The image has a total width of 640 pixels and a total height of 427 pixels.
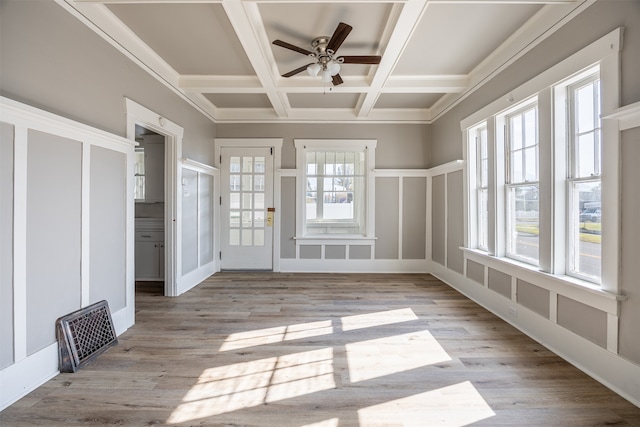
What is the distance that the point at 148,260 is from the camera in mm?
4609

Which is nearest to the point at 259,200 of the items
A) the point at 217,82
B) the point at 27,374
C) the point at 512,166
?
the point at 217,82

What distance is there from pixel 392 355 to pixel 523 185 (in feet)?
6.99

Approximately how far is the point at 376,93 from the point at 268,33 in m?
1.76

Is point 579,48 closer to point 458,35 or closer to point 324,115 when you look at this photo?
point 458,35

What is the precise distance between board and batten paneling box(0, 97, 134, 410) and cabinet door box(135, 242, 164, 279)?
204 centimetres

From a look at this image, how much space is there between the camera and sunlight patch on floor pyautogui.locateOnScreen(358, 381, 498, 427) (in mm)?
1616

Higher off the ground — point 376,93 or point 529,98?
point 376,93

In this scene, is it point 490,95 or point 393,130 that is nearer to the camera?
point 490,95

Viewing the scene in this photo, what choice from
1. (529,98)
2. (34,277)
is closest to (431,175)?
(529,98)

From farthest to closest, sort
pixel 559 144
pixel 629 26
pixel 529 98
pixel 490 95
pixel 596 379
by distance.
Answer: pixel 490 95
pixel 529 98
pixel 559 144
pixel 596 379
pixel 629 26

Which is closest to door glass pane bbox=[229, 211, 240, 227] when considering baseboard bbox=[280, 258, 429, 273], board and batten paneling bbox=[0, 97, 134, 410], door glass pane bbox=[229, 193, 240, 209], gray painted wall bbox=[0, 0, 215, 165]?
door glass pane bbox=[229, 193, 240, 209]

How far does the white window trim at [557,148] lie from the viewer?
1.88m

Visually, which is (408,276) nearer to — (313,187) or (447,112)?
(313,187)

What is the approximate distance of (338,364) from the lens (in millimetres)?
2197
